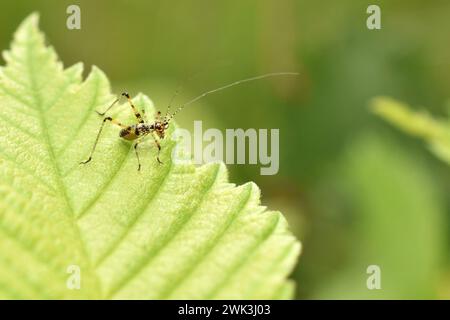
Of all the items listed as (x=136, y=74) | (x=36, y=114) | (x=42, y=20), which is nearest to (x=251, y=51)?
(x=136, y=74)

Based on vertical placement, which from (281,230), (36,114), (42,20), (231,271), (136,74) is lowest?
(231,271)

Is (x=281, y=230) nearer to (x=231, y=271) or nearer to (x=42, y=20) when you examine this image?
(x=231, y=271)

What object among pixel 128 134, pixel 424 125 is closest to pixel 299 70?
pixel 424 125

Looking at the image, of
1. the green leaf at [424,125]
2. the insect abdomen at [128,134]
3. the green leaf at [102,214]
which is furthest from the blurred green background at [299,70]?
the green leaf at [102,214]

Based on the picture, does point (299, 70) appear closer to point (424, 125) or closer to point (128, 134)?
point (424, 125)

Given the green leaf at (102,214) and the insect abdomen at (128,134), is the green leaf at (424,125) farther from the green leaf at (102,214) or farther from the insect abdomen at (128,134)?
the green leaf at (102,214)

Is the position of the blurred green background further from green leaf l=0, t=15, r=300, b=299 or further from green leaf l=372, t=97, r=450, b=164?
green leaf l=0, t=15, r=300, b=299
